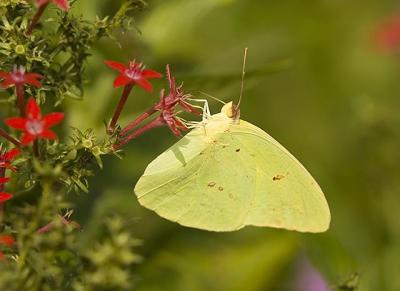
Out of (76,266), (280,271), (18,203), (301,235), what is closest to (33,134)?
(76,266)

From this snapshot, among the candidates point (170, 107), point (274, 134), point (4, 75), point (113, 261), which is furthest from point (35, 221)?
point (274, 134)

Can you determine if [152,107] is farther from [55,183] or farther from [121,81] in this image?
[55,183]

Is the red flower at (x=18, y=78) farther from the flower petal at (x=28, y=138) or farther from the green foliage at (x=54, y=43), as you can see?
the flower petal at (x=28, y=138)

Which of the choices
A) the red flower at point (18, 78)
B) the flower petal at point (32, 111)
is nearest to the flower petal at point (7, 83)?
the red flower at point (18, 78)

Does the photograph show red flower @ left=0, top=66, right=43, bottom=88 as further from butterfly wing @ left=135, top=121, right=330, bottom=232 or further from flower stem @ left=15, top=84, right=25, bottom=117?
butterfly wing @ left=135, top=121, right=330, bottom=232

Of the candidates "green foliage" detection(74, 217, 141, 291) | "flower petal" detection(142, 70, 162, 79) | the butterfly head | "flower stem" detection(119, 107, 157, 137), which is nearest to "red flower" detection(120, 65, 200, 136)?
"flower stem" detection(119, 107, 157, 137)

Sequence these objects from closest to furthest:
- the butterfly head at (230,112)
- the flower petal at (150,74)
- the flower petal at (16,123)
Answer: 1. the flower petal at (16,123)
2. the flower petal at (150,74)
3. the butterfly head at (230,112)
